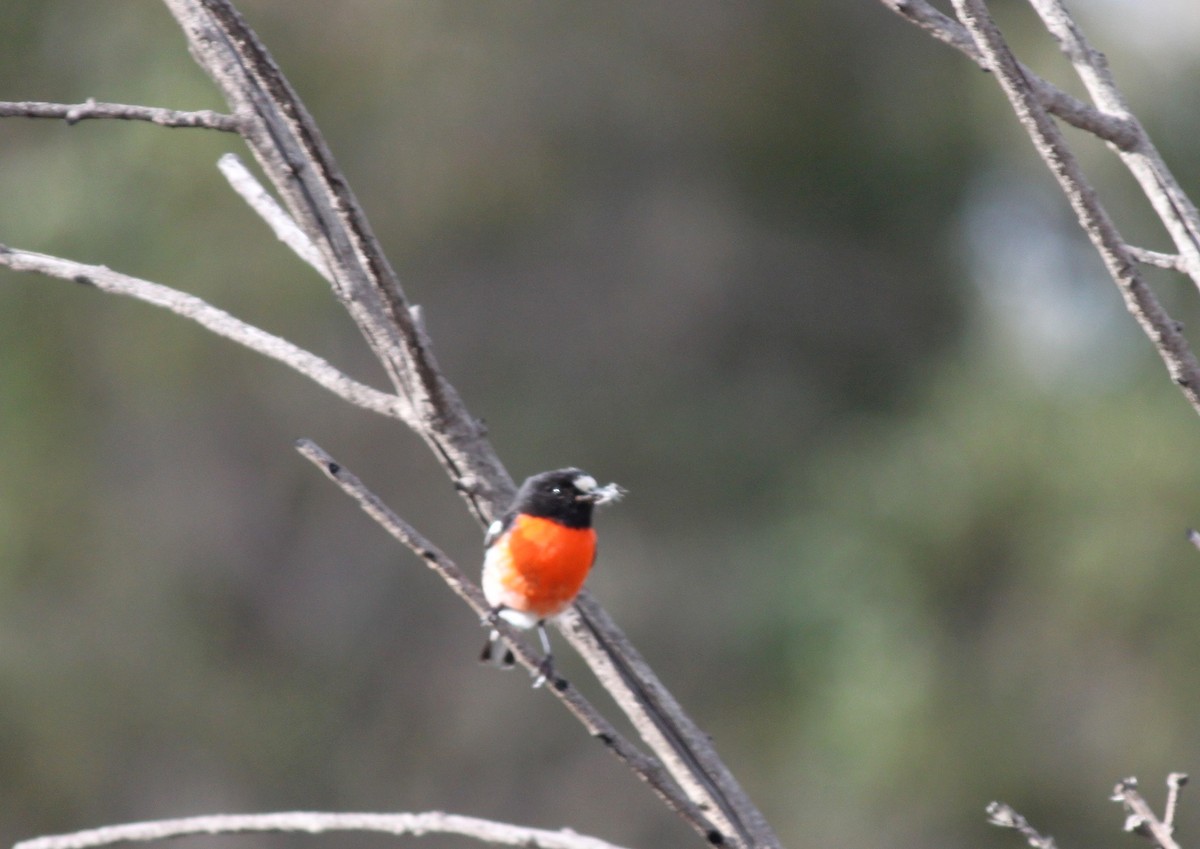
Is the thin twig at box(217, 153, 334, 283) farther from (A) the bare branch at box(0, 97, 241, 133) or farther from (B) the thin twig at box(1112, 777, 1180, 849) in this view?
(B) the thin twig at box(1112, 777, 1180, 849)

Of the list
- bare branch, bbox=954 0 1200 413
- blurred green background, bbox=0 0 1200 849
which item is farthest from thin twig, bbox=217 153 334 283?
blurred green background, bbox=0 0 1200 849

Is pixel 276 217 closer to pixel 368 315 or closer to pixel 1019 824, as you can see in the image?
pixel 368 315

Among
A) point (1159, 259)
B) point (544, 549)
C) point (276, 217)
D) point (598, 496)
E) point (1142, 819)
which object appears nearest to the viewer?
point (1142, 819)

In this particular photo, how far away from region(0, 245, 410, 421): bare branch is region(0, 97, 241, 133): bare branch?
219mm

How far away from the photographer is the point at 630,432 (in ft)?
34.7

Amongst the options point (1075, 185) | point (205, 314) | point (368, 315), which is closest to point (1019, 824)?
point (1075, 185)

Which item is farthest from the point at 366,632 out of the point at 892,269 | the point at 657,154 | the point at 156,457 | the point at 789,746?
the point at 892,269

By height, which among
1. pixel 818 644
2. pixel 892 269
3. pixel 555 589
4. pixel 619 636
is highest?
pixel 892 269

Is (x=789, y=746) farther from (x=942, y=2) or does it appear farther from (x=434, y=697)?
(x=942, y=2)

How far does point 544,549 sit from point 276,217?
1181 millimetres

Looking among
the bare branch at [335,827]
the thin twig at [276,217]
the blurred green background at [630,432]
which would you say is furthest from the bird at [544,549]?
the blurred green background at [630,432]

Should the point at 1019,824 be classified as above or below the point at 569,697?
below

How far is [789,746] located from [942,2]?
5149 millimetres

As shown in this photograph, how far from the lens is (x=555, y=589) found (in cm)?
289
